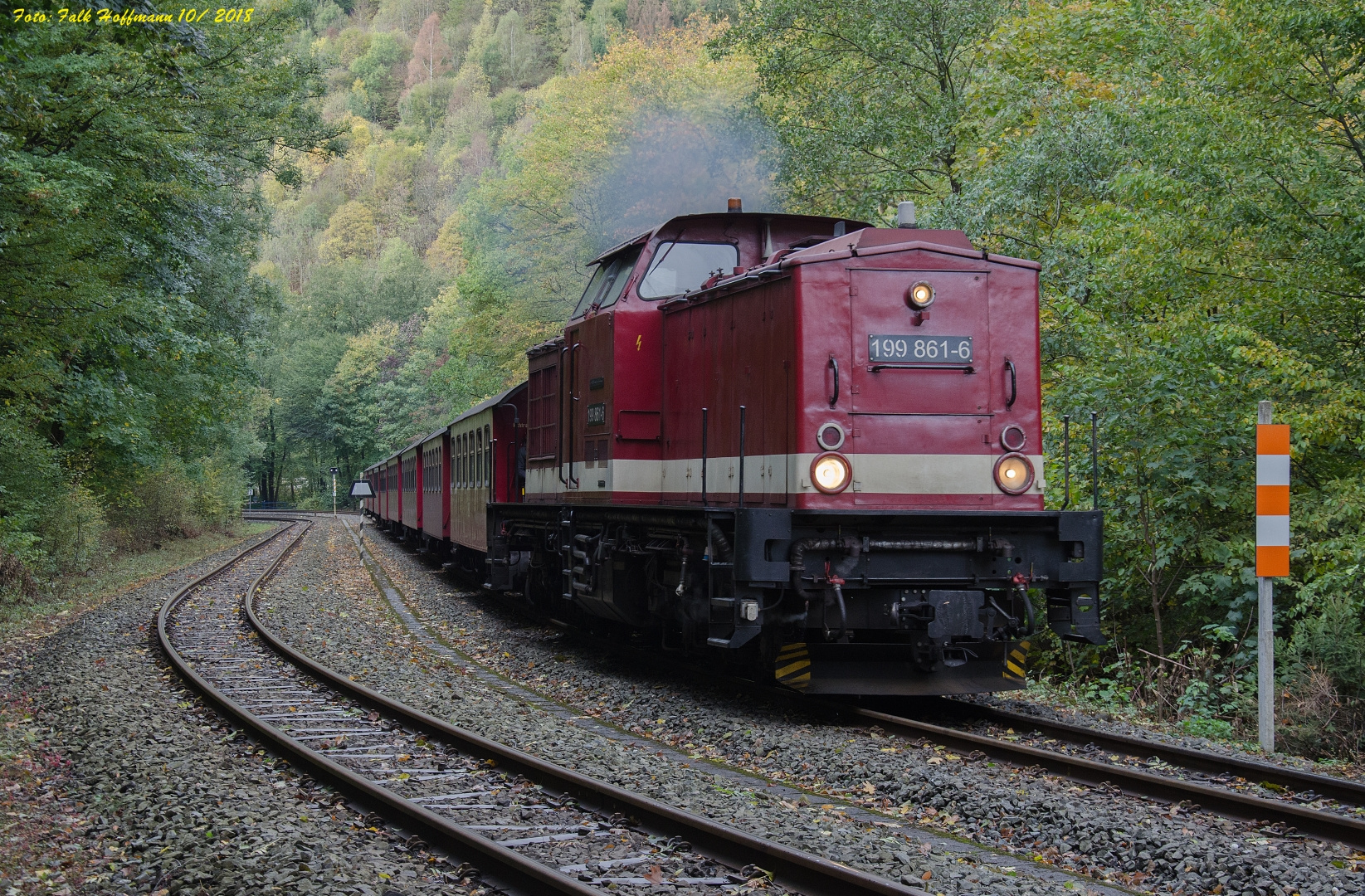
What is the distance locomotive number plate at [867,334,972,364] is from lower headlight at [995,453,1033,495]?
735 mm

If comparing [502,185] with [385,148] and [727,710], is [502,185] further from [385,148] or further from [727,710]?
[385,148]

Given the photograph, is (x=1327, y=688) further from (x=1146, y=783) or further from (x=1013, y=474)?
(x=1146, y=783)

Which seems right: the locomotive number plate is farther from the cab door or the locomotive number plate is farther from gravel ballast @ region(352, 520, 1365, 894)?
the cab door

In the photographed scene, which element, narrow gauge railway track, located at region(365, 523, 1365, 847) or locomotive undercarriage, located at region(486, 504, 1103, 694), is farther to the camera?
locomotive undercarriage, located at region(486, 504, 1103, 694)

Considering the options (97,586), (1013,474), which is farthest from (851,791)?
(97,586)

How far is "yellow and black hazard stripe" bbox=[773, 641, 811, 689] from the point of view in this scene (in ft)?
24.1

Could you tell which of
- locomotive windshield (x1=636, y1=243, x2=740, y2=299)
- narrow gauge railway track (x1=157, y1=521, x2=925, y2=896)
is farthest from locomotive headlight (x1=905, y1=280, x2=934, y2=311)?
narrow gauge railway track (x1=157, y1=521, x2=925, y2=896)

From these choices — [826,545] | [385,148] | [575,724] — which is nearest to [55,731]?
[575,724]

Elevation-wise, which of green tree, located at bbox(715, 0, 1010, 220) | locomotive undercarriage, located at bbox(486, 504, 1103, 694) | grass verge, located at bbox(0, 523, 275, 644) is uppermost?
green tree, located at bbox(715, 0, 1010, 220)

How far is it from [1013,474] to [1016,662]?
51.9 inches

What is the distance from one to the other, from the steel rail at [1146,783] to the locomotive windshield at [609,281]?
4.52 metres

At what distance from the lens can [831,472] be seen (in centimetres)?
719

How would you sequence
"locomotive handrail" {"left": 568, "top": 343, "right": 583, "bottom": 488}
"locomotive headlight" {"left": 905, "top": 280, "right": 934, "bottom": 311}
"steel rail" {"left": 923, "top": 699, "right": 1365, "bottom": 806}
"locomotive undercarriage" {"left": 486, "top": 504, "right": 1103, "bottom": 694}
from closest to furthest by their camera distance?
1. "steel rail" {"left": 923, "top": 699, "right": 1365, "bottom": 806}
2. "locomotive undercarriage" {"left": 486, "top": 504, "right": 1103, "bottom": 694}
3. "locomotive headlight" {"left": 905, "top": 280, "right": 934, "bottom": 311}
4. "locomotive handrail" {"left": 568, "top": 343, "right": 583, "bottom": 488}

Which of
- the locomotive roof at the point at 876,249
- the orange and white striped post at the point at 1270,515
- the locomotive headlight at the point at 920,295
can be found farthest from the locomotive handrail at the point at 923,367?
the orange and white striped post at the point at 1270,515
